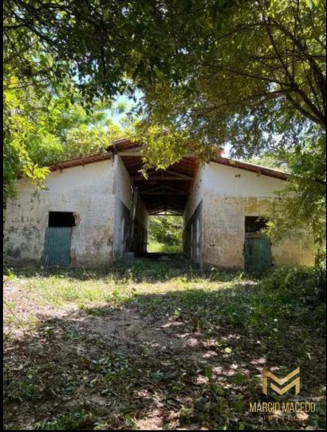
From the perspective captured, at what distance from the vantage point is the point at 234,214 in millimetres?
13391

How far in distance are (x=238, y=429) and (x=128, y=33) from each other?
3.53m

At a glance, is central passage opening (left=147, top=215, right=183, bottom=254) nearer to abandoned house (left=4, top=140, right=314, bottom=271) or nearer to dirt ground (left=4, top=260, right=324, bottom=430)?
abandoned house (left=4, top=140, right=314, bottom=271)

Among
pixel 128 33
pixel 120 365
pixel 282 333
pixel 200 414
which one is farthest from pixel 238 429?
pixel 128 33

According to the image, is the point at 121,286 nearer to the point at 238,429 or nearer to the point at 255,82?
the point at 255,82

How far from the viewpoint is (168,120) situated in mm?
5539

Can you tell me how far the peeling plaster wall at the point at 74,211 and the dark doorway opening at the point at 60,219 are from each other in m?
1.09

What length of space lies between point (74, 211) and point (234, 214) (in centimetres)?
631

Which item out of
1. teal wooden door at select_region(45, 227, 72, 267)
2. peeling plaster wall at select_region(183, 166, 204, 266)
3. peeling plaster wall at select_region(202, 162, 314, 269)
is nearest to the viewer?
peeling plaster wall at select_region(202, 162, 314, 269)

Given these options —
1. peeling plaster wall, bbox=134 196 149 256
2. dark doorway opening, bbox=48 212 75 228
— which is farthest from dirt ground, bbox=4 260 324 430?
peeling plaster wall, bbox=134 196 149 256

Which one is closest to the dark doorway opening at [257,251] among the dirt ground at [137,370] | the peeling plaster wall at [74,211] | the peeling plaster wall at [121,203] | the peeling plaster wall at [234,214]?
the peeling plaster wall at [234,214]

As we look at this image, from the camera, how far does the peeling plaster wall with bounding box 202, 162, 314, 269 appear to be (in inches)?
519

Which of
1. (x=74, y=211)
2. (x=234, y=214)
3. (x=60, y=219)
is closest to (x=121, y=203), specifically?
(x=74, y=211)

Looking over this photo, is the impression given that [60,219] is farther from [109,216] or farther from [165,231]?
[165,231]

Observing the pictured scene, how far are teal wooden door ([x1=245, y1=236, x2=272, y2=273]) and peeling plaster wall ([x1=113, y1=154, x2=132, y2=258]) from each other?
522 cm
